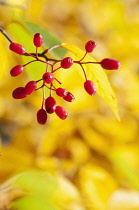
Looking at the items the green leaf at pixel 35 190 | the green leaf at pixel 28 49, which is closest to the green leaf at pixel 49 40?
the green leaf at pixel 28 49

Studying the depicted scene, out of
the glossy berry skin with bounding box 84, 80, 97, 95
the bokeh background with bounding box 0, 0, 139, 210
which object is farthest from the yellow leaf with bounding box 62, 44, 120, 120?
the bokeh background with bounding box 0, 0, 139, 210

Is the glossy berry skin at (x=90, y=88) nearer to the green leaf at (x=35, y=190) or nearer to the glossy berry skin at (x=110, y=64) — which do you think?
the glossy berry skin at (x=110, y=64)

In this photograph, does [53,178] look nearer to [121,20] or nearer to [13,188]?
[13,188]

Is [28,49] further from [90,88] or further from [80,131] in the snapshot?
[80,131]

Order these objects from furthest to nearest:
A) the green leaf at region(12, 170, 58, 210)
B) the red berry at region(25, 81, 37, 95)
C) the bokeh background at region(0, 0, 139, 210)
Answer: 1. the bokeh background at region(0, 0, 139, 210)
2. the green leaf at region(12, 170, 58, 210)
3. the red berry at region(25, 81, 37, 95)

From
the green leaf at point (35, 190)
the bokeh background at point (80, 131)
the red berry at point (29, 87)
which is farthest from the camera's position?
the bokeh background at point (80, 131)

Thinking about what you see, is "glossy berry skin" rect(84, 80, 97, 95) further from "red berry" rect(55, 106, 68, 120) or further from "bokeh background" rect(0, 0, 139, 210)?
"bokeh background" rect(0, 0, 139, 210)

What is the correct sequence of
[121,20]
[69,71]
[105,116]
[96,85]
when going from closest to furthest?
[96,85] < [69,71] < [105,116] < [121,20]

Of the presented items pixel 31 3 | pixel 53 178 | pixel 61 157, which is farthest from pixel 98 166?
pixel 31 3

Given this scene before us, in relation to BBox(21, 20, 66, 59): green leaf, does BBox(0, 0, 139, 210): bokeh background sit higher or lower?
higher
